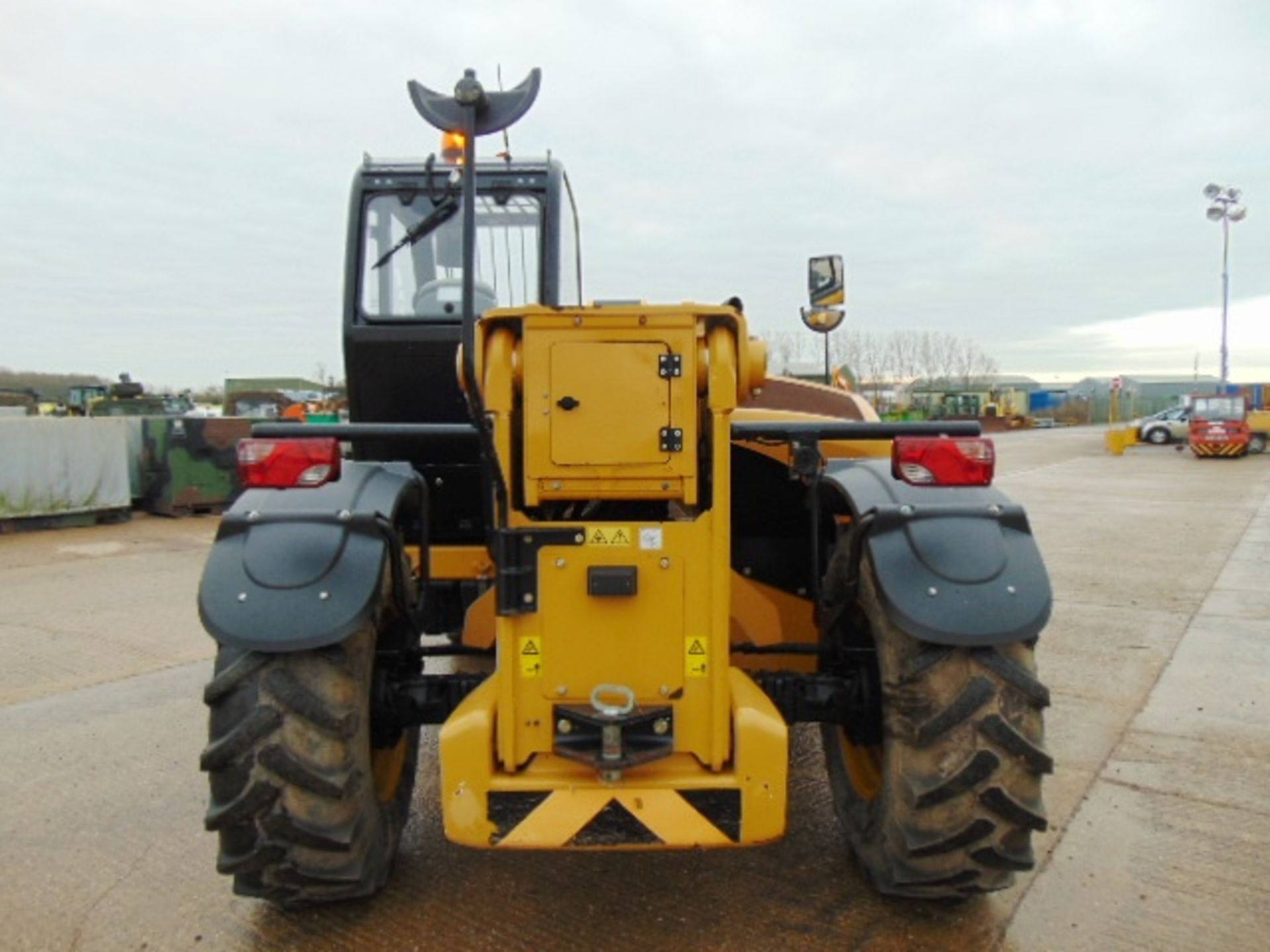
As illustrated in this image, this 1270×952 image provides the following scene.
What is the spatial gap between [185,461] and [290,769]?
12.1m

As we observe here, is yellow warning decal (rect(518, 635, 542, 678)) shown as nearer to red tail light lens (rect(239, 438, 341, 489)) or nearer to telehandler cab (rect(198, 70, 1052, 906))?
telehandler cab (rect(198, 70, 1052, 906))

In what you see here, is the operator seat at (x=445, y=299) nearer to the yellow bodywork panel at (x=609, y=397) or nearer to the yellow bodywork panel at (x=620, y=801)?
the yellow bodywork panel at (x=609, y=397)

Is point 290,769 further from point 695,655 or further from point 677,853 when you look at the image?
point 677,853

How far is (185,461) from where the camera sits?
13359 millimetres

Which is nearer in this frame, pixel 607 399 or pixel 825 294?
pixel 607 399

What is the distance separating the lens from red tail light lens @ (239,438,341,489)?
9.02 feet

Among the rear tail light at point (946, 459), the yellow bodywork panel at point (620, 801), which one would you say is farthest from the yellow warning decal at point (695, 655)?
the rear tail light at point (946, 459)

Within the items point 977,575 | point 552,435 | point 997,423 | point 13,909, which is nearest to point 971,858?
point 977,575

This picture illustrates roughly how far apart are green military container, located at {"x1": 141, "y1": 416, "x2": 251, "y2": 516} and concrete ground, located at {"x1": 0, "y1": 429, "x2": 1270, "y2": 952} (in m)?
6.71

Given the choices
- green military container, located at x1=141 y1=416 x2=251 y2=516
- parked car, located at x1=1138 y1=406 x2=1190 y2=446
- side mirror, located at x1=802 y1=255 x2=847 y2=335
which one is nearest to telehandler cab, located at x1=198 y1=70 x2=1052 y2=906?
side mirror, located at x1=802 y1=255 x2=847 y2=335

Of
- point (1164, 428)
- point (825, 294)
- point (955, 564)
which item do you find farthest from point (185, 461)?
point (1164, 428)

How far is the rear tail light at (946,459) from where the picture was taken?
2.74 metres

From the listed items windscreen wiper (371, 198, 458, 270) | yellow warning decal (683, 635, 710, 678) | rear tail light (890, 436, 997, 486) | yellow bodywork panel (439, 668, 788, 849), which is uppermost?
windscreen wiper (371, 198, 458, 270)

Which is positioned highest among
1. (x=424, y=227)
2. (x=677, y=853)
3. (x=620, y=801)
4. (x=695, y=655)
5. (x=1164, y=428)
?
(x=424, y=227)
